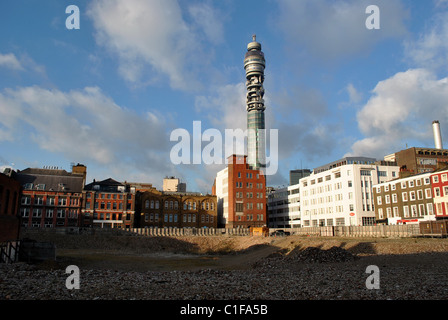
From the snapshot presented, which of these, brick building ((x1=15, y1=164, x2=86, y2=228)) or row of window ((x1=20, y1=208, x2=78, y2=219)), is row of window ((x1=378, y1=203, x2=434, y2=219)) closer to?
brick building ((x1=15, y1=164, x2=86, y2=228))

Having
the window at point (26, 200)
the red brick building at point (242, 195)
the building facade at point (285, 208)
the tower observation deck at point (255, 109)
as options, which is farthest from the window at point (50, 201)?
the tower observation deck at point (255, 109)

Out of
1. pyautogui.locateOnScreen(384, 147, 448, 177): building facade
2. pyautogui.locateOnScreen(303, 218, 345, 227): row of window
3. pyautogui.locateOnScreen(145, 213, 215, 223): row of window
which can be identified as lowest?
pyautogui.locateOnScreen(303, 218, 345, 227): row of window

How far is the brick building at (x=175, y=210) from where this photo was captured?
89.9 m

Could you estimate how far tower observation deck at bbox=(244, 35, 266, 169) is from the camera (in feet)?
621

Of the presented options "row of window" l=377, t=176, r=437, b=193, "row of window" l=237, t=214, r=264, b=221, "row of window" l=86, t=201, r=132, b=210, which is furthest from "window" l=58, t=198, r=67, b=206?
"row of window" l=377, t=176, r=437, b=193

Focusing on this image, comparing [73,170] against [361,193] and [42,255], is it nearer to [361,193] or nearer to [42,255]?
[42,255]

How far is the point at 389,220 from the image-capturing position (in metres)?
74.9

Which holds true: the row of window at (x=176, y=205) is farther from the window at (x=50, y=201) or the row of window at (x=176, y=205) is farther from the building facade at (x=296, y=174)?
the building facade at (x=296, y=174)

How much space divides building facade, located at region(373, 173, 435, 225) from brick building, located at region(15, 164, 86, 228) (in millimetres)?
76571

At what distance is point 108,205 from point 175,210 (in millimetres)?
18620

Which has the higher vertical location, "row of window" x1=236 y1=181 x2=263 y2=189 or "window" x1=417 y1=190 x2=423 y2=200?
"row of window" x1=236 y1=181 x2=263 y2=189

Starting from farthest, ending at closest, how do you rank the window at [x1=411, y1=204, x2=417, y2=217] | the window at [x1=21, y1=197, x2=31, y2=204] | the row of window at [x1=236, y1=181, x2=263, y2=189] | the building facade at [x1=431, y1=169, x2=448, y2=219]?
1. the row of window at [x1=236, y1=181, x2=263, y2=189]
2. the window at [x1=21, y1=197, x2=31, y2=204]
3. the window at [x1=411, y1=204, x2=417, y2=217]
4. the building facade at [x1=431, y1=169, x2=448, y2=219]

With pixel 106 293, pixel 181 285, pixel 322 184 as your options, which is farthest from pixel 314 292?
pixel 322 184
